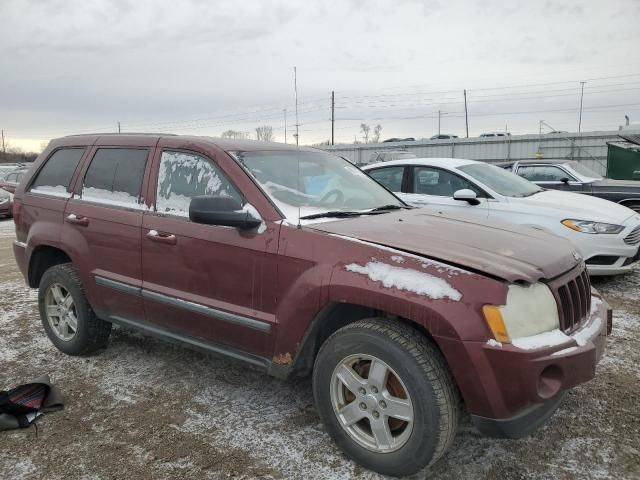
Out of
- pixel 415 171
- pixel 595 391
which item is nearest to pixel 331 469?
pixel 595 391

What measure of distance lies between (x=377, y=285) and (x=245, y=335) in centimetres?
95

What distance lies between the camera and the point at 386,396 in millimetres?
2539

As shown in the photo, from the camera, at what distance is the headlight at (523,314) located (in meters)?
2.27

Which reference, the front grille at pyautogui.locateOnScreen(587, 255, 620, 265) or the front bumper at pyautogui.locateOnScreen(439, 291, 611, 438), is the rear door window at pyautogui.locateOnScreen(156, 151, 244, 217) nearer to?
the front bumper at pyautogui.locateOnScreen(439, 291, 611, 438)

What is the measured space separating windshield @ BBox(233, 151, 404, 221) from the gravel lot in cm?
130

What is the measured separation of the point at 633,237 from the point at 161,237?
5358 mm

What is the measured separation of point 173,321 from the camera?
3.41 meters

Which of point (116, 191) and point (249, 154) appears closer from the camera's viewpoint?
point (249, 154)

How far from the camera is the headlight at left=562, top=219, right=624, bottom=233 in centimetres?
589

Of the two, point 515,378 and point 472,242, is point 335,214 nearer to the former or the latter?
point 472,242

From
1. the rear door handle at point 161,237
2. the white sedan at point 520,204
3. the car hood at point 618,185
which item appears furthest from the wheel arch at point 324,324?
the car hood at point 618,185

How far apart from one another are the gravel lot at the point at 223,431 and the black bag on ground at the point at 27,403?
0.21ft

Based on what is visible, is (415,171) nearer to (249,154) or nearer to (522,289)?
(249,154)

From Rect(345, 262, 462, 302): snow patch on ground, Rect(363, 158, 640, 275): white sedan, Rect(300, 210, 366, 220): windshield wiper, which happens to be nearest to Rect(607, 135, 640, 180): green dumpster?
Rect(363, 158, 640, 275): white sedan
